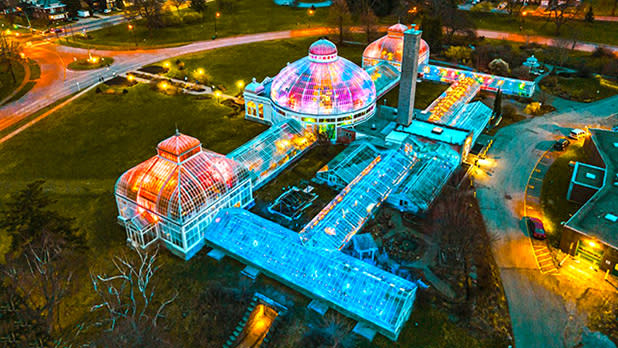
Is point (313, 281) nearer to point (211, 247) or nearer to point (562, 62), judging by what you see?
point (211, 247)

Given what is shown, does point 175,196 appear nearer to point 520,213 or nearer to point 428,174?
point 428,174

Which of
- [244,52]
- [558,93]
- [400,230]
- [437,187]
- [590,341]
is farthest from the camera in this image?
[244,52]

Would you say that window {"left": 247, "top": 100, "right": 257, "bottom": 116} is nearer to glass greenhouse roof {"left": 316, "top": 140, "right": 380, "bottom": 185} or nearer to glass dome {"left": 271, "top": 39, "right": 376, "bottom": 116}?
glass dome {"left": 271, "top": 39, "right": 376, "bottom": 116}

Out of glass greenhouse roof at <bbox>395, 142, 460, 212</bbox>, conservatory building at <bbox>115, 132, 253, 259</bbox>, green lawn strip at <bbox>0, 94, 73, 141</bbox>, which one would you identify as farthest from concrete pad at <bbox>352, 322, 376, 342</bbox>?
green lawn strip at <bbox>0, 94, 73, 141</bbox>

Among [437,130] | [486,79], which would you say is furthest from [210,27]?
[437,130]

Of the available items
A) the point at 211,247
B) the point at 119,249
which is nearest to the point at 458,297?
the point at 211,247

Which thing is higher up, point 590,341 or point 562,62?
point 562,62
